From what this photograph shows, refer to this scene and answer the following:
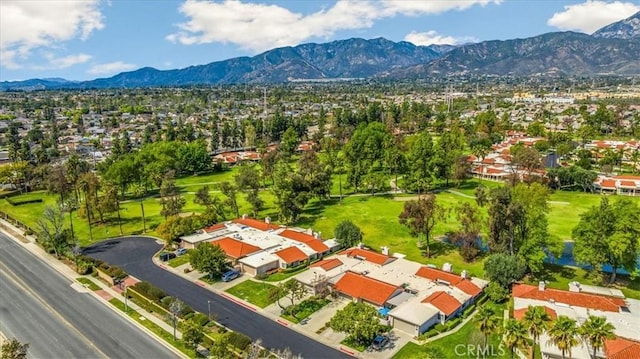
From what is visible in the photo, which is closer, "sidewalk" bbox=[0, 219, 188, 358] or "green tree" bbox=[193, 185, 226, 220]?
"sidewalk" bbox=[0, 219, 188, 358]

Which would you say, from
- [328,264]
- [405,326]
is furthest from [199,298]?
[405,326]

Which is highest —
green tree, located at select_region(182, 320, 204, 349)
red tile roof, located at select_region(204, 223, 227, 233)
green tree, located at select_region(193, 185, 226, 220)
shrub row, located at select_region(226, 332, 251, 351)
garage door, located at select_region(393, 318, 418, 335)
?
green tree, located at select_region(193, 185, 226, 220)

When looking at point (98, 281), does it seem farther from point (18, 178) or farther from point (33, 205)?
point (18, 178)

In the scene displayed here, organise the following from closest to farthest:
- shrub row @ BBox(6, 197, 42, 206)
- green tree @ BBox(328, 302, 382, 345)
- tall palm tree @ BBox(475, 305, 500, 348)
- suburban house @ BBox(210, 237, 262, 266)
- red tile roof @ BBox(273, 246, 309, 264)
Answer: tall palm tree @ BBox(475, 305, 500, 348) → green tree @ BBox(328, 302, 382, 345) → red tile roof @ BBox(273, 246, 309, 264) → suburban house @ BBox(210, 237, 262, 266) → shrub row @ BBox(6, 197, 42, 206)

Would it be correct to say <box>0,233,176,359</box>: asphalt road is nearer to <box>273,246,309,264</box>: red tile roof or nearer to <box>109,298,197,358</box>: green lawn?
<box>109,298,197,358</box>: green lawn

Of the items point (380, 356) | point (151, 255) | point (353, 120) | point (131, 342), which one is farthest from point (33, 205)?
point (353, 120)

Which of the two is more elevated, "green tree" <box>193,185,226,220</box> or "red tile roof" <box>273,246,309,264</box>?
"green tree" <box>193,185,226,220</box>

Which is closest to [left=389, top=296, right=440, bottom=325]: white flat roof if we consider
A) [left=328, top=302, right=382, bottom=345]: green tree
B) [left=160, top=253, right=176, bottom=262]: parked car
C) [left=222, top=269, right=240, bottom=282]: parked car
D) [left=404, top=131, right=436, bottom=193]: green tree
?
[left=328, top=302, right=382, bottom=345]: green tree

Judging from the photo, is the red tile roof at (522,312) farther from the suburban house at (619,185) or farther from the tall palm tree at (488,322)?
the suburban house at (619,185)
